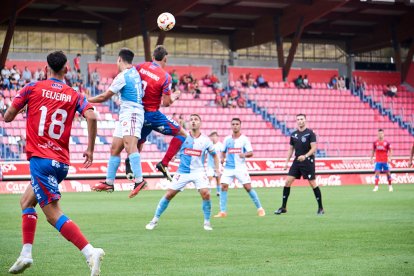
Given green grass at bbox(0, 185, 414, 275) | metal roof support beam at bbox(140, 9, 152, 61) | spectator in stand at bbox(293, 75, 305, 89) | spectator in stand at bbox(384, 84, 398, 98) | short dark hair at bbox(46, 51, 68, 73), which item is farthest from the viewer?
spectator in stand at bbox(384, 84, 398, 98)

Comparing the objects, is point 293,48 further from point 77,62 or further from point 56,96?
point 56,96

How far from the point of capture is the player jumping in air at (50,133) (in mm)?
8867

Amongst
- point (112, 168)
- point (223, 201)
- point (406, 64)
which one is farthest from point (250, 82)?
point (112, 168)

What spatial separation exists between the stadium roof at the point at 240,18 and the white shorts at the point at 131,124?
84.3ft

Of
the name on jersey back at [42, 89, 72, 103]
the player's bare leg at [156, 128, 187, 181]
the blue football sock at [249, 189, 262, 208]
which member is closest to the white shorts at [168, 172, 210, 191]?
the player's bare leg at [156, 128, 187, 181]

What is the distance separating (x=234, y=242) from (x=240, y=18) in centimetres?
3527

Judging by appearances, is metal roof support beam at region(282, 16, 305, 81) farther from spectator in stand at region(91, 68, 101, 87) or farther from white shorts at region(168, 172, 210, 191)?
white shorts at region(168, 172, 210, 191)

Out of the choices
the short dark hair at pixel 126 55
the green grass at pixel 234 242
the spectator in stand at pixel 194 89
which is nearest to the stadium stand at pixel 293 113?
the spectator in stand at pixel 194 89

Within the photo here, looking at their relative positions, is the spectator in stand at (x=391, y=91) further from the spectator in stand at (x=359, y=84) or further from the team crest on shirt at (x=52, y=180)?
the team crest on shirt at (x=52, y=180)

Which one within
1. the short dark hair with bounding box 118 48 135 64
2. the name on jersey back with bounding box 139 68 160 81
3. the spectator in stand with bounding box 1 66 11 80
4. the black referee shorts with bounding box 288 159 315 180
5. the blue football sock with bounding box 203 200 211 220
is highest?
the spectator in stand with bounding box 1 66 11 80

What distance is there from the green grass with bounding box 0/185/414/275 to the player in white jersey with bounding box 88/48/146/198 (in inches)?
44.9

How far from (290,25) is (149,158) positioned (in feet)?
42.5

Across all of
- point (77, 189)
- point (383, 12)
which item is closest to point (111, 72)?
point (77, 189)

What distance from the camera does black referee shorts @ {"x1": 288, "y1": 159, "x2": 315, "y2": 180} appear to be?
64.5 ft
